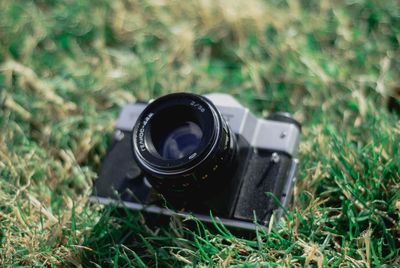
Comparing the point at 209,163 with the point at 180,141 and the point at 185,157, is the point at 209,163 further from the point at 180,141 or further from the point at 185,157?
the point at 180,141

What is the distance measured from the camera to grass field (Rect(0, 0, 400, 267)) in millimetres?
1759

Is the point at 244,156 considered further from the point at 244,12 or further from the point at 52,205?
the point at 244,12

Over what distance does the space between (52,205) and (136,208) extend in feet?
1.03

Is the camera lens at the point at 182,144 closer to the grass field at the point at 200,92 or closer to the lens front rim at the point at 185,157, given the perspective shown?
the lens front rim at the point at 185,157

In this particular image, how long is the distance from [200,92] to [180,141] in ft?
1.90

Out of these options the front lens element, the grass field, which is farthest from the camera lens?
the grass field

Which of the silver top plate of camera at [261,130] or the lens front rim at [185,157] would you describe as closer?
the lens front rim at [185,157]

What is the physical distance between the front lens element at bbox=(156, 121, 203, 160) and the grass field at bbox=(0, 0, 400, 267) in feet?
0.64

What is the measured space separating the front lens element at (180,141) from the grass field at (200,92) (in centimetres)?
20

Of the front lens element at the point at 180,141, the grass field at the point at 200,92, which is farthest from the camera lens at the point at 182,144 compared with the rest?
the grass field at the point at 200,92

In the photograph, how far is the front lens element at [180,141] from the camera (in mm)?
1768

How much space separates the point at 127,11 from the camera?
2.73m

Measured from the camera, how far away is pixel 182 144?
5.87ft

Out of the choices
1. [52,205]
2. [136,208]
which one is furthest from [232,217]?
[52,205]
